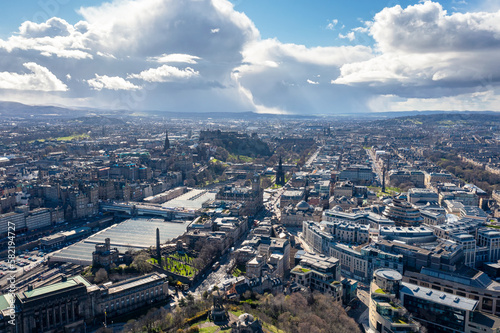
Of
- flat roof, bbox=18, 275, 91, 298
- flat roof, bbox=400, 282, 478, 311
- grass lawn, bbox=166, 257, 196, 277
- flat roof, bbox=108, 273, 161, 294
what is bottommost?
grass lawn, bbox=166, 257, 196, 277

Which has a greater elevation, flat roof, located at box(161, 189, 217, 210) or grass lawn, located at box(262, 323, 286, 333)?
grass lawn, located at box(262, 323, 286, 333)

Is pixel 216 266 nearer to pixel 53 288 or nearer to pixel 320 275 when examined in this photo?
pixel 320 275

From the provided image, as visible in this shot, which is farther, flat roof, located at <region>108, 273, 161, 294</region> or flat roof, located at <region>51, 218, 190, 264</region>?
flat roof, located at <region>51, 218, 190, 264</region>

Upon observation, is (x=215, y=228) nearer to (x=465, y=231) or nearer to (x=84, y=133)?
(x=465, y=231)

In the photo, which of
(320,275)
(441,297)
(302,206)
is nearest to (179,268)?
(320,275)

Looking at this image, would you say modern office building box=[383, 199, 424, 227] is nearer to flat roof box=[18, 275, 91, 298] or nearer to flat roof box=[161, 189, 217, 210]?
flat roof box=[161, 189, 217, 210]

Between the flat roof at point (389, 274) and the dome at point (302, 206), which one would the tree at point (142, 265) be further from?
the dome at point (302, 206)

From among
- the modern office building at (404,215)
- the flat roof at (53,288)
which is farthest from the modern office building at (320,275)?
the flat roof at (53,288)

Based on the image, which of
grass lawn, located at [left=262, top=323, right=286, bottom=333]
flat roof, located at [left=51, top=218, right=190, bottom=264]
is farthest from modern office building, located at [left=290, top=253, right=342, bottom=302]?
flat roof, located at [left=51, top=218, right=190, bottom=264]
